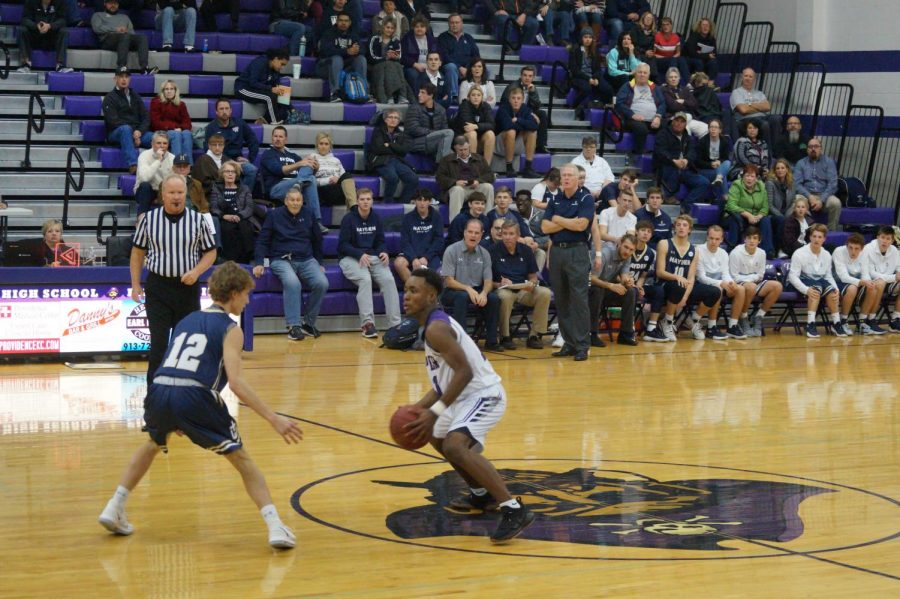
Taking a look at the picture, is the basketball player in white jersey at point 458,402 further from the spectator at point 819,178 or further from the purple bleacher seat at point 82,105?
the spectator at point 819,178

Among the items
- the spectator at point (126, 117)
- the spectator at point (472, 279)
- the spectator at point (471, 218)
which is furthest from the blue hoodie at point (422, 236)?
the spectator at point (126, 117)

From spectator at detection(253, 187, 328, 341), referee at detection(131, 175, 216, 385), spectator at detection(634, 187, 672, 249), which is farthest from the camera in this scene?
spectator at detection(634, 187, 672, 249)

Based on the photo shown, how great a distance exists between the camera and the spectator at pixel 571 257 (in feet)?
41.4

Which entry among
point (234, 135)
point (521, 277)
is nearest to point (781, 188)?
point (521, 277)

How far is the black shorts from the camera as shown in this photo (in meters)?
5.84

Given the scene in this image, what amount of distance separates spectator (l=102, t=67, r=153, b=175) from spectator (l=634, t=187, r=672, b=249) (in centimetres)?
604

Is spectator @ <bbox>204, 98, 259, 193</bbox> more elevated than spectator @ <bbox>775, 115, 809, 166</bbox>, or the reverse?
spectator @ <bbox>775, 115, 809, 166</bbox>

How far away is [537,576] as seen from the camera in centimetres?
540

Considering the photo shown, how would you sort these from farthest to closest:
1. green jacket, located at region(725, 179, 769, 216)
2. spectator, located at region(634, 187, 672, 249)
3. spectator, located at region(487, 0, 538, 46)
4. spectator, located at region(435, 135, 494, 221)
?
spectator, located at region(487, 0, 538, 46), green jacket, located at region(725, 179, 769, 216), spectator, located at region(435, 135, 494, 221), spectator, located at region(634, 187, 672, 249)

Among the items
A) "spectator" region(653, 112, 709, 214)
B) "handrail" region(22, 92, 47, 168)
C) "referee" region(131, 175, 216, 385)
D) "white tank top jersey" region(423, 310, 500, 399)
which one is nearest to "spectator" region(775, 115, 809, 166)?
"spectator" region(653, 112, 709, 214)

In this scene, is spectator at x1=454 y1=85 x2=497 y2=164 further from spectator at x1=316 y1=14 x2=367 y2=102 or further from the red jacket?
the red jacket

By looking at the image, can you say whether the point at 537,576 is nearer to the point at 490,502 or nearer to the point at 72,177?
the point at 490,502

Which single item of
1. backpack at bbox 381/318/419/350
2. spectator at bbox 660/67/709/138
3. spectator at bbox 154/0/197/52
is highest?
spectator at bbox 154/0/197/52

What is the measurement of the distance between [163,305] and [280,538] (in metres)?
3.33
